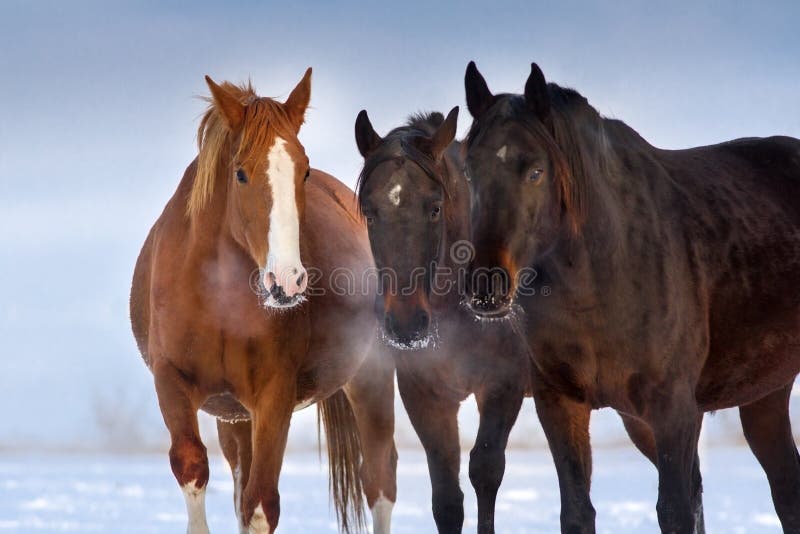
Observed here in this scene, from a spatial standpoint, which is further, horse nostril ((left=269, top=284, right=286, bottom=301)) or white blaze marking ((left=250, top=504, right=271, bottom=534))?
white blaze marking ((left=250, top=504, right=271, bottom=534))

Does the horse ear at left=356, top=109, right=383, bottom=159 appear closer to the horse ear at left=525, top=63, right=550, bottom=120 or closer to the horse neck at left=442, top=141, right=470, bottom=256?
the horse neck at left=442, top=141, right=470, bottom=256

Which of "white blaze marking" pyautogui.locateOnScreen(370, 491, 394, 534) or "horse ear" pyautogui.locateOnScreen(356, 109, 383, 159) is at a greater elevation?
"horse ear" pyautogui.locateOnScreen(356, 109, 383, 159)

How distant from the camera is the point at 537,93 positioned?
5168 mm

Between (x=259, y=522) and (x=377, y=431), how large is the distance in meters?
1.85

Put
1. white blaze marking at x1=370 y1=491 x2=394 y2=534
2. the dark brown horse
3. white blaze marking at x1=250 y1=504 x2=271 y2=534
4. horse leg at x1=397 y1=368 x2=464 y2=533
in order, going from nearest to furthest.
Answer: the dark brown horse → white blaze marking at x1=250 y1=504 x2=271 y2=534 → horse leg at x1=397 y1=368 x2=464 y2=533 → white blaze marking at x1=370 y1=491 x2=394 y2=534

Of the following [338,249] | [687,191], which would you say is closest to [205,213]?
[338,249]

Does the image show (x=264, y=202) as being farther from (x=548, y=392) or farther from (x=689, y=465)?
(x=689, y=465)

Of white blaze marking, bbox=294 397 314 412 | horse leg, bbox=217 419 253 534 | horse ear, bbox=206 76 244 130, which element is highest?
horse ear, bbox=206 76 244 130

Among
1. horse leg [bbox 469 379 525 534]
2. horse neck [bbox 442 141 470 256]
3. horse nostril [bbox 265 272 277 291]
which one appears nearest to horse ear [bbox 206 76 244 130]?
horse nostril [bbox 265 272 277 291]

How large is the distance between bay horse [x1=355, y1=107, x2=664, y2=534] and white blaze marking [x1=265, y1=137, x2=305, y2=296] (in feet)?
1.31

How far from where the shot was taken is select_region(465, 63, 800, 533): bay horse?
5.00m

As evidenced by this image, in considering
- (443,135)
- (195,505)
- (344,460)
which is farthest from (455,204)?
(344,460)

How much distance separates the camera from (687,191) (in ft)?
19.1

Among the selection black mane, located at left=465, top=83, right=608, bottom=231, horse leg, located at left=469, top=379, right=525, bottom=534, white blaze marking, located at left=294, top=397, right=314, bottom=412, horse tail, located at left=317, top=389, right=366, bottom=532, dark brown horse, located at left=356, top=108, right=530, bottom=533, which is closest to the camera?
black mane, located at left=465, top=83, right=608, bottom=231
